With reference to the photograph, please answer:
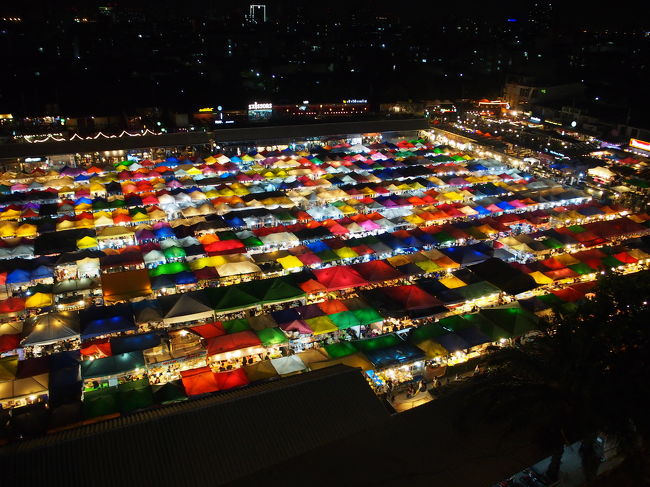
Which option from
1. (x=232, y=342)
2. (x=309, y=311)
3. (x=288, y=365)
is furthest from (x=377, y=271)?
(x=232, y=342)

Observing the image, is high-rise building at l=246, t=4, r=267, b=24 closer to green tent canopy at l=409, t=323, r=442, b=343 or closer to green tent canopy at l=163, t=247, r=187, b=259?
→ green tent canopy at l=163, t=247, r=187, b=259

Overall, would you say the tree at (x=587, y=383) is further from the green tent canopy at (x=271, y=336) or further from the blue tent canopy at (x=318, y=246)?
the blue tent canopy at (x=318, y=246)

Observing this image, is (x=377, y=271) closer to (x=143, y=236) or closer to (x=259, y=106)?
(x=143, y=236)

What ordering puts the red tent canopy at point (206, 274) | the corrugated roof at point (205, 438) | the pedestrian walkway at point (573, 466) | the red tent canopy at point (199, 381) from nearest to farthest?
the corrugated roof at point (205, 438)
the pedestrian walkway at point (573, 466)
the red tent canopy at point (199, 381)
the red tent canopy at point (206, 274)

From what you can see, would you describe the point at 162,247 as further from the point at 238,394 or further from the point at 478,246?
the point at 478,246

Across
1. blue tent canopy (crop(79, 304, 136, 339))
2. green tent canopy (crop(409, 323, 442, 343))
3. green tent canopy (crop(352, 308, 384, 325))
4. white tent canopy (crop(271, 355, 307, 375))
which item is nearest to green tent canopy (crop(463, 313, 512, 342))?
green tent canopy (crop(409, 323, 442, 343))

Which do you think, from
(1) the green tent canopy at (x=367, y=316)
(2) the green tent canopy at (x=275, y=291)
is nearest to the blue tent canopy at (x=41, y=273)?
(2) the green tent canopy at (x=275, y=291)
